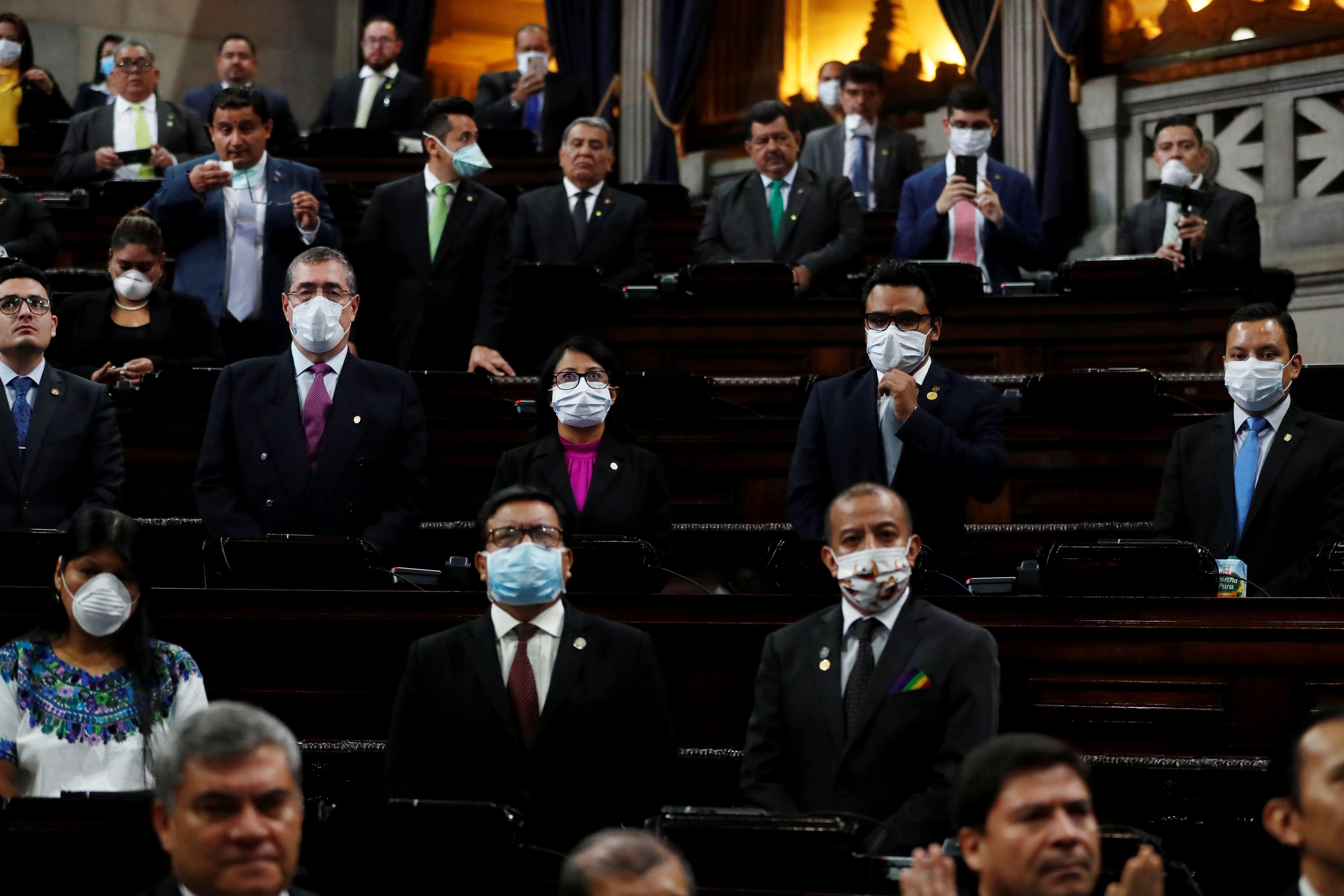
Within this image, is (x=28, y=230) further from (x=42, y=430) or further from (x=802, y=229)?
(x=802, y=229)

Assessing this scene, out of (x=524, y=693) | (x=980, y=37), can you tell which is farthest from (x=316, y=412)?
(x=980, y=37)

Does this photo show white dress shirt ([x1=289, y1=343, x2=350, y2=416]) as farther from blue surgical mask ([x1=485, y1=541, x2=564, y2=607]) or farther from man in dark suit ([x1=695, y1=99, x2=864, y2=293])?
man in dark suit ([x1=695, y1=99, x2=864, y2=293])

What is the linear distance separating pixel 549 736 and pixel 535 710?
6 cm

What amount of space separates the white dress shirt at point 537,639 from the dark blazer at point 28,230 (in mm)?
2627

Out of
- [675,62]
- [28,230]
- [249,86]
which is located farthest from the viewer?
[675,62]

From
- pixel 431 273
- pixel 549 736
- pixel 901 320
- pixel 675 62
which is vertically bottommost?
pixel 549 736

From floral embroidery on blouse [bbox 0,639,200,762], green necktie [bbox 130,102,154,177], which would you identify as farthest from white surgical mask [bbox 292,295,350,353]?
green necktie [bbox 130,102,154,177]

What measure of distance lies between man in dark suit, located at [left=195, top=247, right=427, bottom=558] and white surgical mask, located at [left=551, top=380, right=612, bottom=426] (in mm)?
300

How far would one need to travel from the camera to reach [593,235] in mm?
5066

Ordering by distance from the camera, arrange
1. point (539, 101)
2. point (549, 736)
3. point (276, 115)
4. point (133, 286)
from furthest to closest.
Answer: point (539, 101)
point (276, 115)
point (133, 286)
point (549, 736)

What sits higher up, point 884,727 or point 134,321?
point 134,321

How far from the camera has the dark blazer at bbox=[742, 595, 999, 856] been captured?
242 centimetres

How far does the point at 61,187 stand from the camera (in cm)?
→ 600

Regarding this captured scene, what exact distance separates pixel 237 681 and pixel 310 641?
151 millimetres
